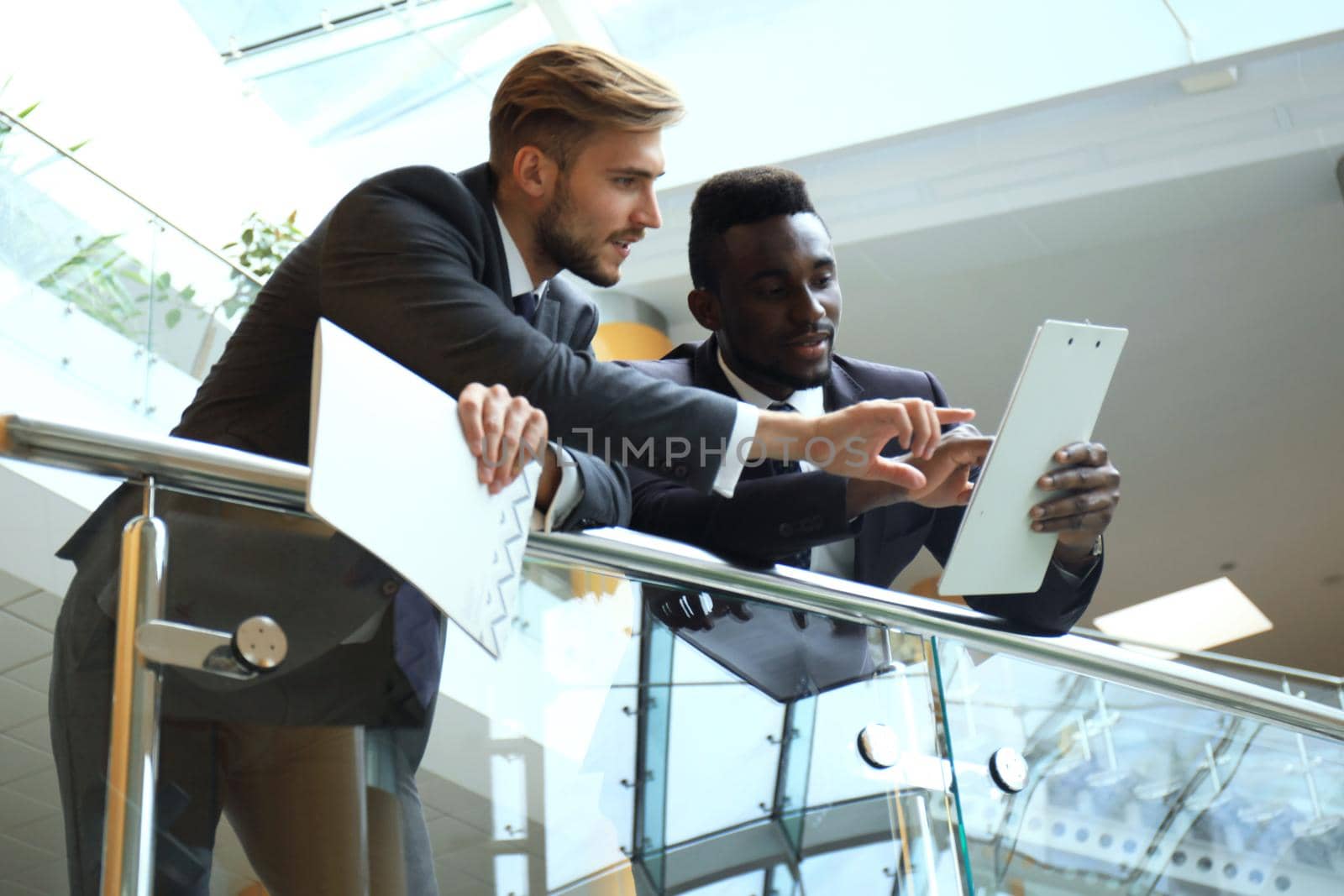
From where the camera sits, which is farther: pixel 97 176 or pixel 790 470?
pixel 97 176

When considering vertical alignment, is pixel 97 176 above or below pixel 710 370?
above

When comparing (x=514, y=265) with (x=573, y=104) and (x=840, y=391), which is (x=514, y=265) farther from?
(x=840, y=391)

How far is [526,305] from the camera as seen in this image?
1.99 meters

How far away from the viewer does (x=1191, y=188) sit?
7195mm

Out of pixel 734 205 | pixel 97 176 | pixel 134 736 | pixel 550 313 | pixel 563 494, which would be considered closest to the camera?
pixel 134 736

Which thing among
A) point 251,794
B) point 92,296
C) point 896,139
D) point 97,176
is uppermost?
point 896,139

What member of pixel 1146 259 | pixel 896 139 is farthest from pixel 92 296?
pixel 1146 259

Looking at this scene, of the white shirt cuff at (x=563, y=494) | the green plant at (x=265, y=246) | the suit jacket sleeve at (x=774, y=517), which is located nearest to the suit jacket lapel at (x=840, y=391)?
the suit jacket sleeve at (x=774, y=517)

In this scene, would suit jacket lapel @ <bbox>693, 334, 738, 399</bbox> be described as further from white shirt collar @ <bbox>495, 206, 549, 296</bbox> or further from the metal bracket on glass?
the metal bracket on glass

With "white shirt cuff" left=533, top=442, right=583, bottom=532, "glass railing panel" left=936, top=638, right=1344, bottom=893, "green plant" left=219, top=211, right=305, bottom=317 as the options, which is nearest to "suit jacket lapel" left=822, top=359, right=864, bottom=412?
"glass railing panel" left=936, top=638, right=1344, bottom=893

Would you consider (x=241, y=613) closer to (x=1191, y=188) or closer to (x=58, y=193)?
(x=58, y=193)

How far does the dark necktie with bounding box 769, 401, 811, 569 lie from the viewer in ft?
6.94

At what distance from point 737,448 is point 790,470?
0.52 metres

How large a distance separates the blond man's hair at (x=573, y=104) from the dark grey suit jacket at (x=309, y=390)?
0.11m
